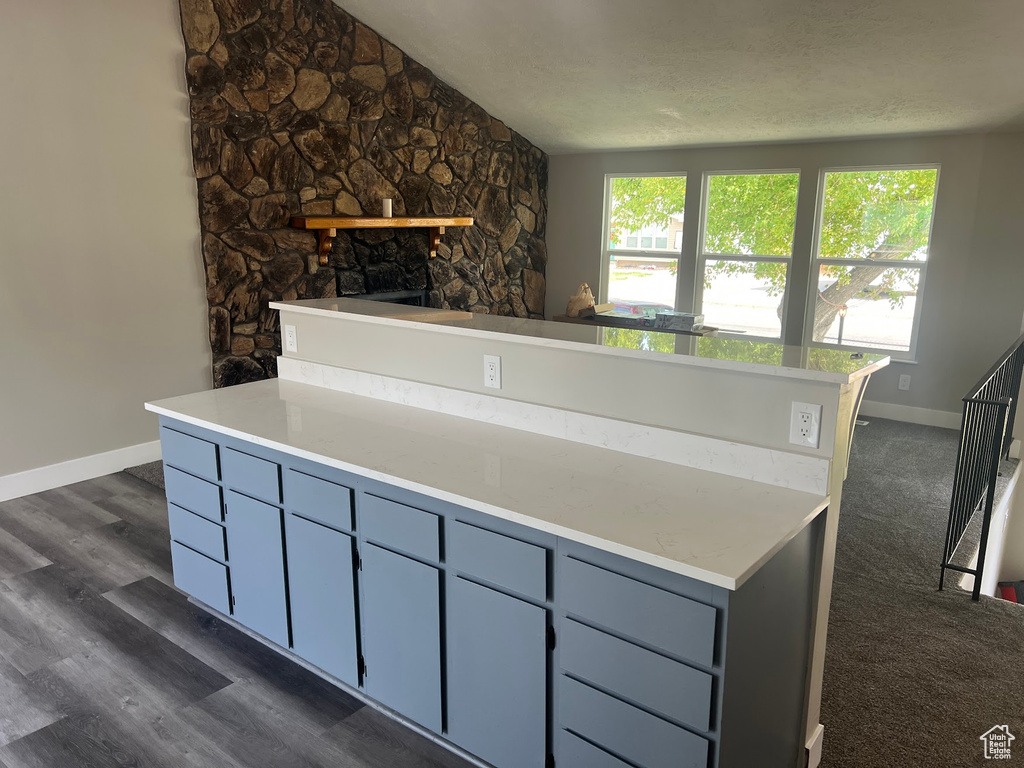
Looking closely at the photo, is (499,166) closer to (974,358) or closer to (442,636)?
(974,358)

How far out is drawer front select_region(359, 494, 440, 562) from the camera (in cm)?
191

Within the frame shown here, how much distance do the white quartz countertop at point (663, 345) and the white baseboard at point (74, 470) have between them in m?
2.18

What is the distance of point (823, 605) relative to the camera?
6.43 ft

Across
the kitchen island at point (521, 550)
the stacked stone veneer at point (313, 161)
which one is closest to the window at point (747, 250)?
the stacked stone veneer at point (313, 161)

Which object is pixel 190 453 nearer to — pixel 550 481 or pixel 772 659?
pixel 550 481

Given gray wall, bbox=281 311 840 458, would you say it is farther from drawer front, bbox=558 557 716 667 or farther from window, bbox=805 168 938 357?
window, bbox=805 168 938 357

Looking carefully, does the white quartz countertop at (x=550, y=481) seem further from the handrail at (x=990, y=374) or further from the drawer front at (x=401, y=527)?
the handrail at (x=990, y=374)

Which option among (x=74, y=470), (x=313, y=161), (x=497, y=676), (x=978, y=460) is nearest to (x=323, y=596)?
(x=497, y=676)

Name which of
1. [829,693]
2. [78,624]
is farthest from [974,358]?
[78,624]

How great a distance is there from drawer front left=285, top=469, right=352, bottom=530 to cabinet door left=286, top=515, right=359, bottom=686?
33mm

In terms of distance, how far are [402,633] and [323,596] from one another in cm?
34

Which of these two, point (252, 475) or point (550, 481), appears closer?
point (550, 481)

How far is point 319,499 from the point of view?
7.11 feet

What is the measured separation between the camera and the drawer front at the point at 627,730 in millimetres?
1528
